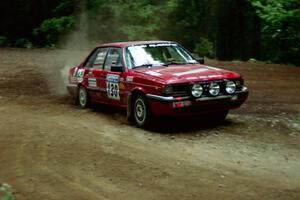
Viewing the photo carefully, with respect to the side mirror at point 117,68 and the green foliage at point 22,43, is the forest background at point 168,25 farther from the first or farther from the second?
the side mirror at point 117,68

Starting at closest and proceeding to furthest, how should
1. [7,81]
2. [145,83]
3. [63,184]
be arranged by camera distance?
1. [63,184]
2. [145,83]
3. [7,81]

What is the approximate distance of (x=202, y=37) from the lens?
27.5 metres

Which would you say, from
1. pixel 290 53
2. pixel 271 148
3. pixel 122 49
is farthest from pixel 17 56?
pixel 271 148

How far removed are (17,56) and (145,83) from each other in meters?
15.3

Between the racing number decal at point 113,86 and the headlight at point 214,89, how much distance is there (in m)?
2.06

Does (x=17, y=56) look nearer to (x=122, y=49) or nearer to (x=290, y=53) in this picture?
(x=290, y=53)

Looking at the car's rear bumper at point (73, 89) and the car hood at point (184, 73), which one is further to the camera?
the car's rear bumper at point (73, 89)

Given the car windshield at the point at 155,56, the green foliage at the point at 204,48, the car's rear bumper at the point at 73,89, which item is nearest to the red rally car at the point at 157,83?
the car windshield at the point at 155,56

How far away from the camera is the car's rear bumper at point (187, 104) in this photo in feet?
29.5

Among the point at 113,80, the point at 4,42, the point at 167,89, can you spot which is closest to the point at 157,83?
the point at 167,89

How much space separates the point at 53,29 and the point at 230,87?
20212 millimetres

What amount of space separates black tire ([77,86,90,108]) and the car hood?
236 cm

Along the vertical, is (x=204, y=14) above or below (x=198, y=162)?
above

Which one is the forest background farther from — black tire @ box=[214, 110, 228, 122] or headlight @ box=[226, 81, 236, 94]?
headlight @ box=[226, 81, 236, 94]
